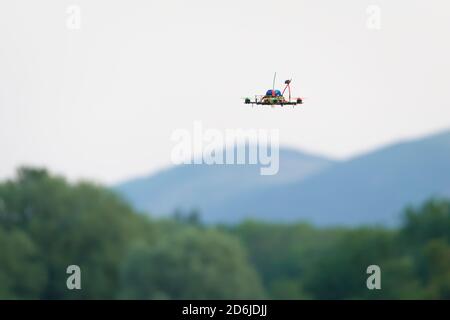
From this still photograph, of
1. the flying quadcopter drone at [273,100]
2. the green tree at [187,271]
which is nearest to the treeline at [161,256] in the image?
the green tree at [187,271]

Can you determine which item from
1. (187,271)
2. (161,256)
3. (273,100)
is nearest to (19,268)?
(161,256)

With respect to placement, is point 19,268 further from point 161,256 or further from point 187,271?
point 187,271

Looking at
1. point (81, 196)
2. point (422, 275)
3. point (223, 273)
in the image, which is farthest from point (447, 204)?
point (81, 196)

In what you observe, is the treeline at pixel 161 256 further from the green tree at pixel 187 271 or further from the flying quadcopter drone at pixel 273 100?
the flying quadcopter drone at pixel 273 100

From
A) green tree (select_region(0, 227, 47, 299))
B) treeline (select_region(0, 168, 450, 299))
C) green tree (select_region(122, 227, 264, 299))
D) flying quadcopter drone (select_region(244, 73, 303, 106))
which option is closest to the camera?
flying quadcopter drone (select_region(244, 73, 303, 106))

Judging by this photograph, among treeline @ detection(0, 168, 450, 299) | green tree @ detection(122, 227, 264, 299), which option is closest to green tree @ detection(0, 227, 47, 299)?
treeline @ detection(0, 168, 450, 299)

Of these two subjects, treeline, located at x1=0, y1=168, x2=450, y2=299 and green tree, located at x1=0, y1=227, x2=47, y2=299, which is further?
green tree, located at x1=0, y1=227, x2=47, y2=299

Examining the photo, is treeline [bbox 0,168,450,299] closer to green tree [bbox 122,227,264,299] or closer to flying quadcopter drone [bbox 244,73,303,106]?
green tree [bbox 122,227,264,299]

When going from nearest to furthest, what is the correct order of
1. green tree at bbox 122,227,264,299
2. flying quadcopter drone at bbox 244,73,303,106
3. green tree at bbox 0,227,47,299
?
flying quadcopter drone at bbox 244,73,303,106 → green tree at bbox 122,227,264,299 → green tree at bbox 0,227,47,299

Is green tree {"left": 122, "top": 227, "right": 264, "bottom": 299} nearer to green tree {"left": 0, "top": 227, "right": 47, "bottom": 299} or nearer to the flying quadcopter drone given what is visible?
green tree {"left": 0, "top": 227, "right": 47, "bottom": 299}
